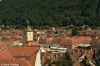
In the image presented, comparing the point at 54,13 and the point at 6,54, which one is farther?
the point at 54,13

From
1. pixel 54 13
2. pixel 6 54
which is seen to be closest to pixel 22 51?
pixel 6 54

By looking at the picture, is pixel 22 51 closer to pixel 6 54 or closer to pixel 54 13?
pixel 6 54

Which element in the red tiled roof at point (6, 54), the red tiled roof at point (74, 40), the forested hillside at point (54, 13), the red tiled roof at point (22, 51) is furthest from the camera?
the forested hillside at point (54, 13)

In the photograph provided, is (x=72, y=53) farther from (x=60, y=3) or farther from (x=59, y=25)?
(x=60, y=3)

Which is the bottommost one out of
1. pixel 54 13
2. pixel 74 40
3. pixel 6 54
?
pixel 54 13

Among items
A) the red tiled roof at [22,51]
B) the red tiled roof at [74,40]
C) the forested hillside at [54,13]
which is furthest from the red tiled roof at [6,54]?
the forested hillside at [54,13]

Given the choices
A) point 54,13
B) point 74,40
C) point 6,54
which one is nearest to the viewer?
point 6,54

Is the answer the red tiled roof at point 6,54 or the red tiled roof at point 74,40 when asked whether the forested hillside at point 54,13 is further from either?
the red tiled roof at point 6,54

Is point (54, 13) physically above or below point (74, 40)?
below

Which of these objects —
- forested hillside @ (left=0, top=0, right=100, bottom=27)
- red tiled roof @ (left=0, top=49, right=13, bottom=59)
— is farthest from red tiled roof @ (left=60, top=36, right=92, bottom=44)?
forested hillside @ (left=0, top=0, right=100, bottom=27)

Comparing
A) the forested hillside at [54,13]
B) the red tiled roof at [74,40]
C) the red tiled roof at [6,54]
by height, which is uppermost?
the red tiled roof at [6,54]
